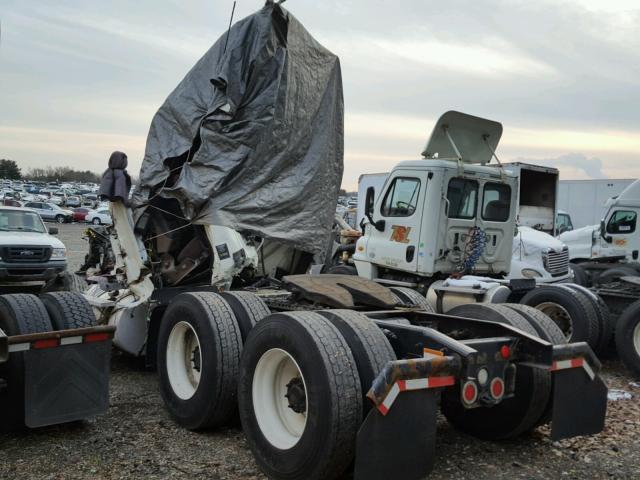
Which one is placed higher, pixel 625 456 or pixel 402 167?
pixel 402 167

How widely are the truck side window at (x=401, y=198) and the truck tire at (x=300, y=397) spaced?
496 centimetres

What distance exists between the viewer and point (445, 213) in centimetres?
891

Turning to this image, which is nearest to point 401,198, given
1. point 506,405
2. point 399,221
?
point 399,221

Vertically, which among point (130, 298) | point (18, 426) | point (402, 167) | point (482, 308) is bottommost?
point (18, 426)

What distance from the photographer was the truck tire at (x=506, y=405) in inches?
180

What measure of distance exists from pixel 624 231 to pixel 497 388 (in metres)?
12.8

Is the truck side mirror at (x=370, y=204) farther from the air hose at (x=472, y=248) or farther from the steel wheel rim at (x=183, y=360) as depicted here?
the steel wheel rim at (x=183, y=360)

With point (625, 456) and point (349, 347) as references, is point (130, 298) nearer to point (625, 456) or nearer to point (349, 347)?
point (349, 347)

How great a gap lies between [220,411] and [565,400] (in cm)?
263

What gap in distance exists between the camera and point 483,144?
31.9 ft

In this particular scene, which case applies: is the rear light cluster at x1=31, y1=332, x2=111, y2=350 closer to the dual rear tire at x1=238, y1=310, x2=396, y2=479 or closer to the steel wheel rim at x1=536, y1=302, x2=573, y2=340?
the dual rear tire at x1=238, y1=310, x2=396, y2=479

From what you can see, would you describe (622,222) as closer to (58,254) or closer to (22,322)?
(58,254)

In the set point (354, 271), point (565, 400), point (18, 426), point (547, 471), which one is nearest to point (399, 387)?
point (565, 400)

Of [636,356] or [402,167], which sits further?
[402,167]
